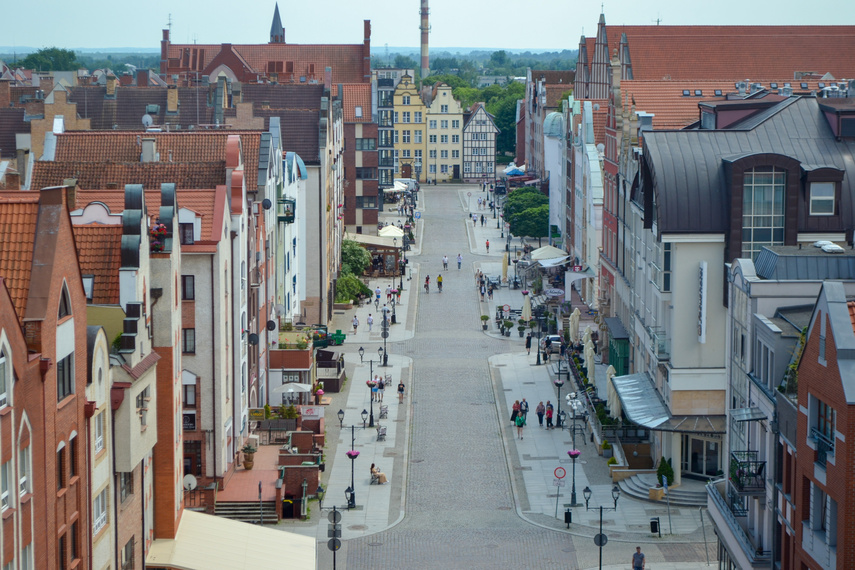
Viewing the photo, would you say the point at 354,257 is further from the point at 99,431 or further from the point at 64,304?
the point at 64,304

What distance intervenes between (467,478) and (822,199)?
57.6 feet

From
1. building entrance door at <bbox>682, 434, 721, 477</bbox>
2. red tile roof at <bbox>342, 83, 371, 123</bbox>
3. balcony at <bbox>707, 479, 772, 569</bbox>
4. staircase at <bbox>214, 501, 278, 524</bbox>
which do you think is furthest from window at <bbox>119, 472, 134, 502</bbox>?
red tile roof at <bbox>342, 83, 371, 123</bbox>

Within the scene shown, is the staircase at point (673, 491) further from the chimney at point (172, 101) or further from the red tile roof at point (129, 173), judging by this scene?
the chimney at point (172, 101)

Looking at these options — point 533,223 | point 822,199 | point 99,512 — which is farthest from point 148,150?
point 533,223

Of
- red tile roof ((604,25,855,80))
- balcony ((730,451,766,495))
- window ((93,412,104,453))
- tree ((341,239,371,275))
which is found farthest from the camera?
red tile roof ((604,25,855,80))

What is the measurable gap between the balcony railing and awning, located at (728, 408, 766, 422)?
19.2 ft

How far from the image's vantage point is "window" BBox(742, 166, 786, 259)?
2056 inches

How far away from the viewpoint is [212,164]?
179ft

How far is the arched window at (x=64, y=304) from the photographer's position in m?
30.2

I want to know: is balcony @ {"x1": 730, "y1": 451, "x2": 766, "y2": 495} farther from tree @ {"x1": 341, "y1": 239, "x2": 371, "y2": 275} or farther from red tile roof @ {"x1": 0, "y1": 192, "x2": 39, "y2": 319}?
tree @ {"x1": 341, "y1": 239, "x2": 371, "y2": 275}

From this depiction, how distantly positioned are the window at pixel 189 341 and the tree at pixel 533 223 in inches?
3142

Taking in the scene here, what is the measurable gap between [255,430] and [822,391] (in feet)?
106

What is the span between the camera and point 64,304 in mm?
30469

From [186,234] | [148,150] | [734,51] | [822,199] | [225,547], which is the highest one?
[734,51]
